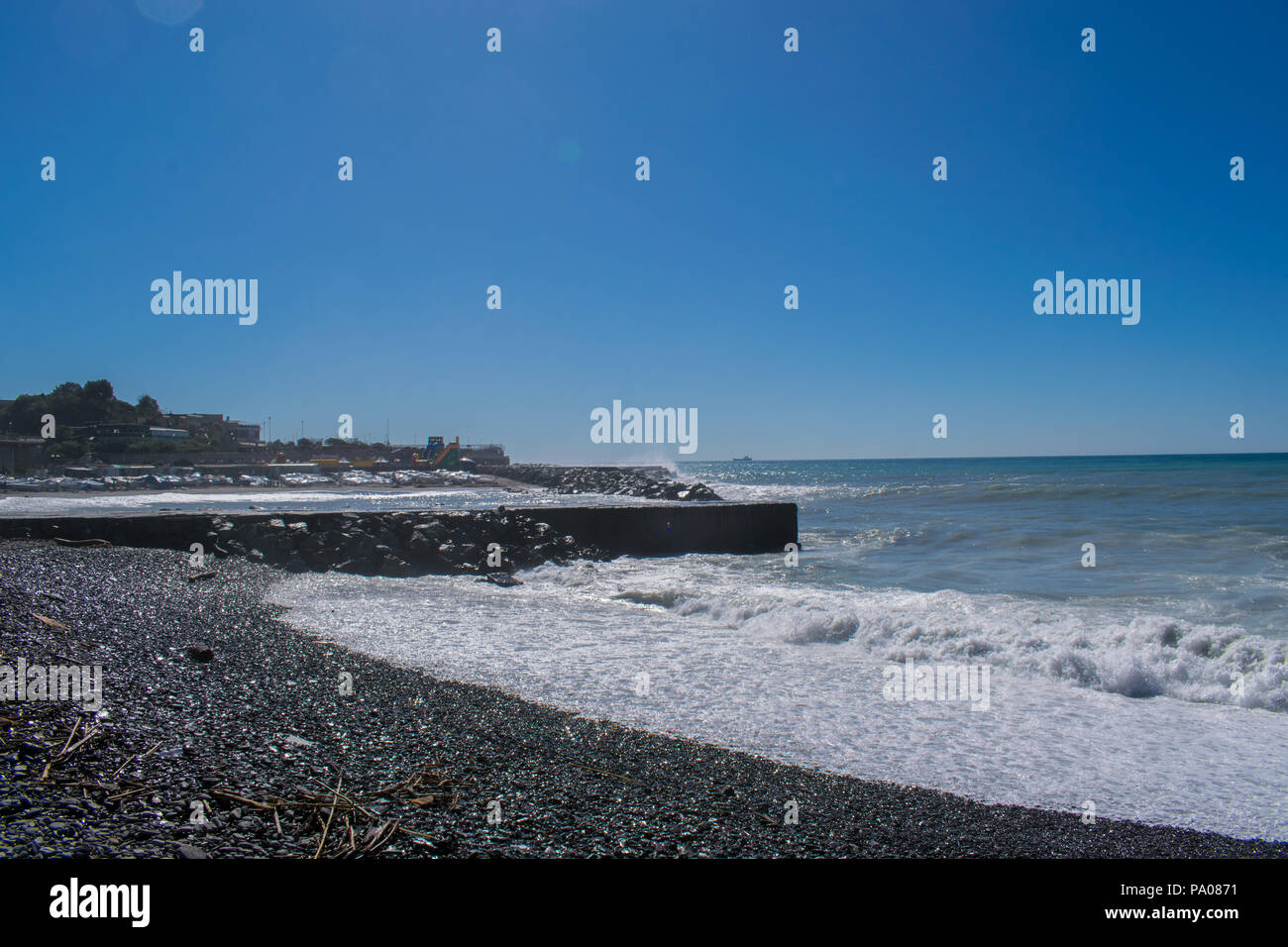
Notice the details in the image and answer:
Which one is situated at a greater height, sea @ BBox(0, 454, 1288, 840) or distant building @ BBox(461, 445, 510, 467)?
distant building @ BBox(461, 445, 510, 467)

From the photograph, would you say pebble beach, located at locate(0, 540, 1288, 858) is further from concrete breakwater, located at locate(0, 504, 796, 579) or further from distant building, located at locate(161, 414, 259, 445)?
distant building, located at locate(161, 414, 259, 445)

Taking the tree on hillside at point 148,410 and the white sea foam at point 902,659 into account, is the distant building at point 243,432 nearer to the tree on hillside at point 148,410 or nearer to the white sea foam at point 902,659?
the tree on hillside at point 148,410

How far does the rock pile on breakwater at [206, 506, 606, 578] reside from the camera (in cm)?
1407

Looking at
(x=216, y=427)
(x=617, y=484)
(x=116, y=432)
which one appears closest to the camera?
(x=617, y=484)

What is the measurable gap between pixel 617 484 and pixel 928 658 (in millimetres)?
33173

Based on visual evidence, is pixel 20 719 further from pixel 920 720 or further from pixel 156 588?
pixel 156 588

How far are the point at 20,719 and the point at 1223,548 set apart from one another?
63.9 feet

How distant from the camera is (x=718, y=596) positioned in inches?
423

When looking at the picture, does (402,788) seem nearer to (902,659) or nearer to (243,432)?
(902,659)

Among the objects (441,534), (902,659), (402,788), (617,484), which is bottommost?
(902,659)

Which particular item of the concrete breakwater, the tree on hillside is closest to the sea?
the concrete breakwater

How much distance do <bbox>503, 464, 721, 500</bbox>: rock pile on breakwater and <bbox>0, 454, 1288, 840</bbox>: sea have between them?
51.7 ft

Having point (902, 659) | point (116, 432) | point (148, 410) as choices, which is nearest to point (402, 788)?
point (902, 659)

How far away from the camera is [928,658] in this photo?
7.72 metres
